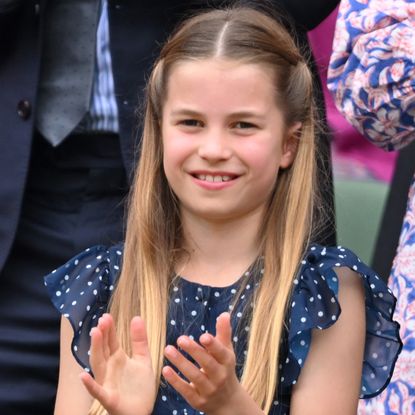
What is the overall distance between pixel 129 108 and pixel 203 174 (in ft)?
1.89

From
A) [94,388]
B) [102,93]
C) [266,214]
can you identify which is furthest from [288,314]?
[102,93]

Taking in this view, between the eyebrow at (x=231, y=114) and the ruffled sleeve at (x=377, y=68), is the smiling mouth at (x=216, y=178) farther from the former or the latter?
the ruffled sleeve at (x=377, y=68)

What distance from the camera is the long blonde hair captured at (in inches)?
128

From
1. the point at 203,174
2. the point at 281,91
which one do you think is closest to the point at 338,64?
the point at 281,91

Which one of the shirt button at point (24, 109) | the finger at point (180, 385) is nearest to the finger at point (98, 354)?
the finger at point (180, 385)

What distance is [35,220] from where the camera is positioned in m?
3.87

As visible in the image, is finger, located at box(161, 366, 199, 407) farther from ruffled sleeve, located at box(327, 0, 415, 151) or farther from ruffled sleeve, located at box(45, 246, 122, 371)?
ruffled sleeve, located at box(327, 0, 415, 151)

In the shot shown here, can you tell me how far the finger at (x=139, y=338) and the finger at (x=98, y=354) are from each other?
2.5 inches

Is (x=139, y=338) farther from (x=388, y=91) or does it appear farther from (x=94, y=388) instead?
(x=388, y=91)

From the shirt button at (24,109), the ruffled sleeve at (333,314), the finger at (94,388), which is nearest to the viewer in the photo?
the finger at (94,388)

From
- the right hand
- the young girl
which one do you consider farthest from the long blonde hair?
the right hand

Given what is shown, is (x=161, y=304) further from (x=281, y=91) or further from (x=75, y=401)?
(x=281, y=91)

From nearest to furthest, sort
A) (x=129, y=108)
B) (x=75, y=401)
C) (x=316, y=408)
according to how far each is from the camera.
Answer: (x=316, y=408) → (x=75, y=401) → (x=129, y=108)

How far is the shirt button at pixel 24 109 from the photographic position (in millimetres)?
3721
